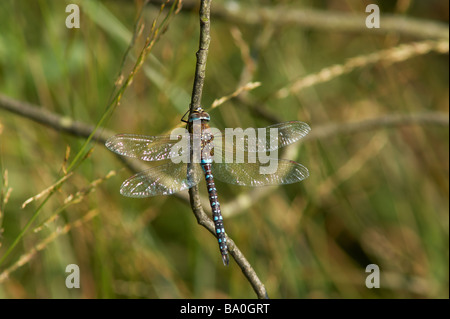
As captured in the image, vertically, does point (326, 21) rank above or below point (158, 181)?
above

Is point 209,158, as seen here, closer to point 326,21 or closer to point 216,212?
point 216,212

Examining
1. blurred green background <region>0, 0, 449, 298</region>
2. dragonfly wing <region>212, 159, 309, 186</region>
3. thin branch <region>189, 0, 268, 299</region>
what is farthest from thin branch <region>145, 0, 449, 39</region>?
thin branch <region>189, 0, 268, 299</region>

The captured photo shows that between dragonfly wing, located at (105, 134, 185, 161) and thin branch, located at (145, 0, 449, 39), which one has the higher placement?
thin branch, located at (145, 0, 449, 39)

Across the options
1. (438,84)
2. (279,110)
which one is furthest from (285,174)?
(438,84)

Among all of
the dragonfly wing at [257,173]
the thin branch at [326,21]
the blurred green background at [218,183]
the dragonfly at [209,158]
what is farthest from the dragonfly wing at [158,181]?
the thin branch at [326,21]

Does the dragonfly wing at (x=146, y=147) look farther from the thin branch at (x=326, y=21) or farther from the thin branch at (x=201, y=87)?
the thin branch at (x=326, y=21)
